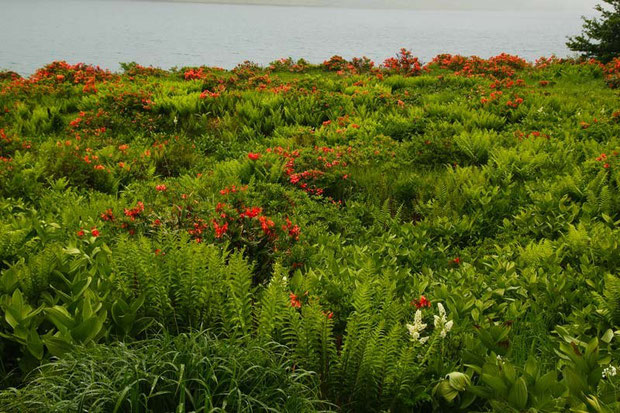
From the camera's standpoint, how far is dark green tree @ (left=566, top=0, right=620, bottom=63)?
53.6ft

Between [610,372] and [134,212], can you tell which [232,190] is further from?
[610,372]

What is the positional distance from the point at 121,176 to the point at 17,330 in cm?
488

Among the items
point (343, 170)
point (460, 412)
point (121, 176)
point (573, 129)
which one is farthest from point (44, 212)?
point (573, 129)

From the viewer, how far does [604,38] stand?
54.5 feet

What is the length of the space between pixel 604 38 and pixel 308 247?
53.7 ft

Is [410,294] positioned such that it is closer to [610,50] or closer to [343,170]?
[343,170]

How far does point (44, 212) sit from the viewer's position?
5910 millimetres

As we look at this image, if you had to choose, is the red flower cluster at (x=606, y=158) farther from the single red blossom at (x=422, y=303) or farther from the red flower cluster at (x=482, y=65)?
the red flower cluster at (x=482, y=65)

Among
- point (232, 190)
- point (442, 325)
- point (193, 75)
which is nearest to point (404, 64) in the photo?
point (193, 75)

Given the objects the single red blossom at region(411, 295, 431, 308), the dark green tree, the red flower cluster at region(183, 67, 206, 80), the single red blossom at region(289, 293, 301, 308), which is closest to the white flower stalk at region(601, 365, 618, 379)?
the single red blossom at region(411, 295, 431, 308)

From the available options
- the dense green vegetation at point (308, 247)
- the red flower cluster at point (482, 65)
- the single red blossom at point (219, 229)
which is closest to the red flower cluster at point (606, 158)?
the dense green vegetation at point (308, 247)

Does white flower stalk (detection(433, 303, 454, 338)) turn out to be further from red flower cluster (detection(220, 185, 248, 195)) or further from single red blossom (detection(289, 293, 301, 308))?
red flower cluster (detection(220, 185, 248, 195))

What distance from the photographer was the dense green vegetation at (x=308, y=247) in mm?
2754

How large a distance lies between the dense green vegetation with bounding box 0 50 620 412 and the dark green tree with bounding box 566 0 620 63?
15.3 feet
